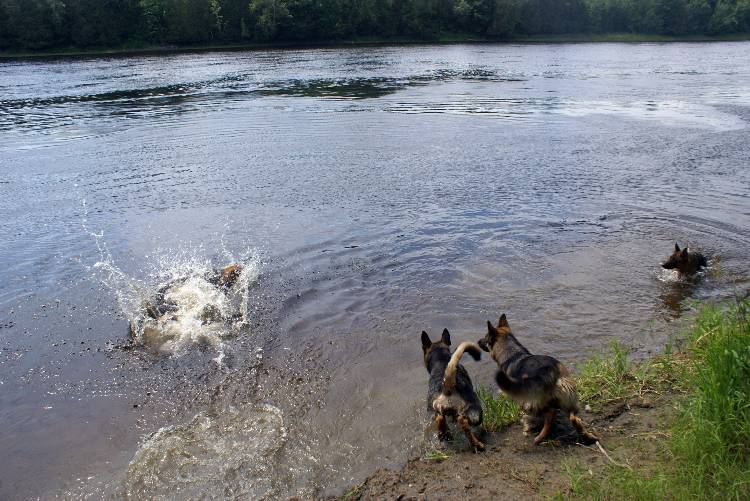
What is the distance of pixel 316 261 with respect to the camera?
9930mm

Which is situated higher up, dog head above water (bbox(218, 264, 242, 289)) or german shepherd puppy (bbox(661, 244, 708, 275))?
german shepherd puppy (bbox(661, 244, 708, 275))

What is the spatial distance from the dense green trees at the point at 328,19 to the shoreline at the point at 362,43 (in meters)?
1.66

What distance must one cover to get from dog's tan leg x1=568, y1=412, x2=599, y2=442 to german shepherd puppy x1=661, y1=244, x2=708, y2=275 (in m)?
4.85

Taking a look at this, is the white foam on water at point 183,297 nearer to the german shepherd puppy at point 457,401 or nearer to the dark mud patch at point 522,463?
the german shepherd puppy at point 457,401

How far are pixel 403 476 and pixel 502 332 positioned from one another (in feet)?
6.77

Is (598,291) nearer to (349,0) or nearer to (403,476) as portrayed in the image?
(403,476)

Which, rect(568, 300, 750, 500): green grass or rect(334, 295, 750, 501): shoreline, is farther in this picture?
rect(334, 295, 750, 501): shoreline

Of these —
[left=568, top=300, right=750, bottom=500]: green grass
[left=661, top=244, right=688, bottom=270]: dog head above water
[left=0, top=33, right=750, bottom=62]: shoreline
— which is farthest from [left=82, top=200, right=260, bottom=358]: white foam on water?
[left=0, top=33, right=750, bottom=62]: shoreline

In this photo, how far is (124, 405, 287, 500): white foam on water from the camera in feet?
16.1

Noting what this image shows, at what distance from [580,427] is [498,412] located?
836mm

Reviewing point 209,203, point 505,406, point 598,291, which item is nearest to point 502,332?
point 505,406

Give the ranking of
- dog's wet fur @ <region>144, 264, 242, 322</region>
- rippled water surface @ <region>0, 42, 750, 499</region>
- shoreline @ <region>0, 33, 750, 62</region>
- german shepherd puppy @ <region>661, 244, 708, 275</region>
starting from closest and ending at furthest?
1. rippled water surface @ <region>0, 42, 750, 499</region>
2. dog's wet fur @ <region>144, 264, 242, 322</region>
3. german shepherd puppy @ <region>661, 244, 708, 275</region>
4. shoreline @ <region>0, 33, 750, 62</region>

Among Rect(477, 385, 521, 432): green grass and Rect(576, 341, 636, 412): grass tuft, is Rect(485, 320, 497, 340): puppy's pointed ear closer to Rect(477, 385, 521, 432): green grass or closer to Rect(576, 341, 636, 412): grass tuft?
Rect(477, 385, 521, 432): green grass

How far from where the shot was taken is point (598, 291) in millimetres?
8242
